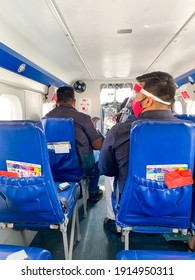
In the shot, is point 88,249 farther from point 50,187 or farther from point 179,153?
point 179,153

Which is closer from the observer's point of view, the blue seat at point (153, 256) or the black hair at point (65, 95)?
the blue seat at point (153, 256)

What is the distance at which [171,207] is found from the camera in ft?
4.28

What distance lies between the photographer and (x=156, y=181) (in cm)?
126

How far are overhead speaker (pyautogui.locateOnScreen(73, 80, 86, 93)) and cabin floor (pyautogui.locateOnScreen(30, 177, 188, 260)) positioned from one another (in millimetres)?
4931

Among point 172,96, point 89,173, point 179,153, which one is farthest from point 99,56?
point 179,153

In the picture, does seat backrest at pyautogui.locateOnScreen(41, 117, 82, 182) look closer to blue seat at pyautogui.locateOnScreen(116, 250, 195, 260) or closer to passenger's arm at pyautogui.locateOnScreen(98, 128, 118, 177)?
passenger's arm at pyautogui.locateOnScreen(98, 128, 118, 177)

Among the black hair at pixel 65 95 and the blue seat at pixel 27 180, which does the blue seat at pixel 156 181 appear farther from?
the black hair at pixel 65 95

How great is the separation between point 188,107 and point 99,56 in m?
2.21

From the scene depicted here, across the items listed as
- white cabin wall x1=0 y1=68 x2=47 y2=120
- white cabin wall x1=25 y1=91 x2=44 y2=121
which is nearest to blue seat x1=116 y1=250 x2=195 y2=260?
white cabin wall x1=0 y1=68 x2=47 y2=120

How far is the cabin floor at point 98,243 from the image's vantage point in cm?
199

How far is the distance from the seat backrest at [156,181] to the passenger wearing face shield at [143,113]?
8.9 inches

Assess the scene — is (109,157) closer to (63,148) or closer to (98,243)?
(63,148)

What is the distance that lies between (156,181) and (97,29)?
184cm

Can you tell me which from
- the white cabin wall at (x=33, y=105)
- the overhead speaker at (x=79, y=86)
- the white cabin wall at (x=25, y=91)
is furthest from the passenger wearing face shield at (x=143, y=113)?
the overhead speaker at (x=79, y=86)
